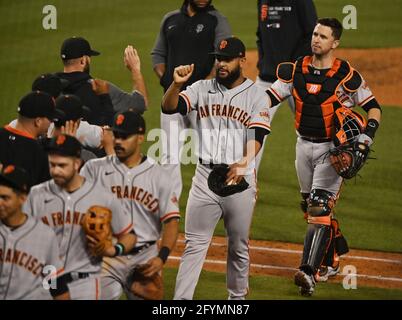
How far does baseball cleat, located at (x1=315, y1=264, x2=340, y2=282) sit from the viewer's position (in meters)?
8.66

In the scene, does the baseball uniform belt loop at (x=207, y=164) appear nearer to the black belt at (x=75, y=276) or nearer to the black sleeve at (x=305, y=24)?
the black belt at (x=75, y=276)

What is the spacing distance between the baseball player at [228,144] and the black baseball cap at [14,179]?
5.42 ft

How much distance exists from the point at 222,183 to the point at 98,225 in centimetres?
142

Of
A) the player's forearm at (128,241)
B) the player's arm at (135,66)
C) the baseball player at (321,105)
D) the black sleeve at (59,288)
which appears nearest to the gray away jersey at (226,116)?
the player's arm at (135,66)

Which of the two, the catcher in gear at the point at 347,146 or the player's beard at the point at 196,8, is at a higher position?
the player's beard at the point at 196,8

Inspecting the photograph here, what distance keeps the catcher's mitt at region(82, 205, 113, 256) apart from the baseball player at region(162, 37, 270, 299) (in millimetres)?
1294

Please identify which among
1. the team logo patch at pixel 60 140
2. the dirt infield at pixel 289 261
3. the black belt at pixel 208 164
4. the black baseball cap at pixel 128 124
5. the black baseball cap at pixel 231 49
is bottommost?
the dirt infield at pixel 289 261

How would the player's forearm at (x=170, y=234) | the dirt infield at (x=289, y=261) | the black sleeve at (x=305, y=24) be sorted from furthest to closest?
the black sleeve at (x=305, y=24), the dirt infield at (x=289, y=261), the player's forearm at (x=170, y=234)

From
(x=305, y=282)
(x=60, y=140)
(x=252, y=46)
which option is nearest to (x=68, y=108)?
(x=60, y=140)

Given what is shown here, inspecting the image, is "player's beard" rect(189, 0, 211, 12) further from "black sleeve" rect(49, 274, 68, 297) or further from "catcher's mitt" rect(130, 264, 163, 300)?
"black sleeve" rect(49, 274, 68, 297)

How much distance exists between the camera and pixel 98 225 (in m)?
6.16

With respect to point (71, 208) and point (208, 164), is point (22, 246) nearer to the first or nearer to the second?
point (71, 208)

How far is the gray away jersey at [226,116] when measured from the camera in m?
7.55
